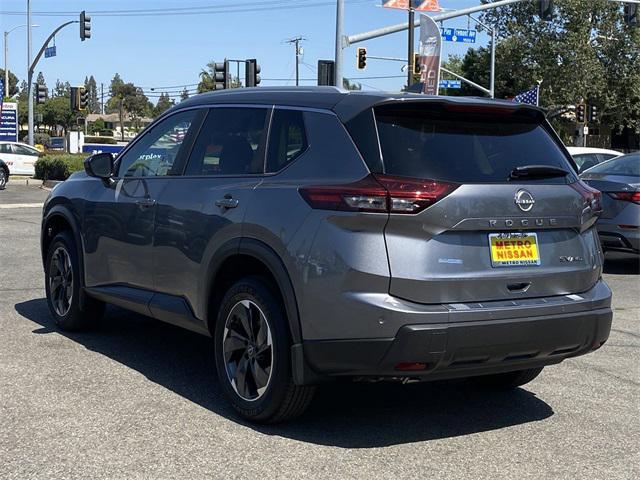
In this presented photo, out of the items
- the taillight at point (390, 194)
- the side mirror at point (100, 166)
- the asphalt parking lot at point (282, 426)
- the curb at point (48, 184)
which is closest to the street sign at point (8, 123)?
the curb at point (48, 184)

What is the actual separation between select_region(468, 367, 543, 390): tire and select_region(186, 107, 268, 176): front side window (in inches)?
81.0

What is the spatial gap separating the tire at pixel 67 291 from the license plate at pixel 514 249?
3.56 metres

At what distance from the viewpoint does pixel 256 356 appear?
4.75 m

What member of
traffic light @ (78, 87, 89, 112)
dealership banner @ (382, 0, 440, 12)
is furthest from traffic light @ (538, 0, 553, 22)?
traffic light @ (78, 87, 89, 112)

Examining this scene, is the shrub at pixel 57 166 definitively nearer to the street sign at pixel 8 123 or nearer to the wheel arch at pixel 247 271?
the street sign at pixel 8 123

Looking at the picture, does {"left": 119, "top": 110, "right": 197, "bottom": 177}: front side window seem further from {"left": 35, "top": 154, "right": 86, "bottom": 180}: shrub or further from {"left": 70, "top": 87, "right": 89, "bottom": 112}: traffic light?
{"left": 70, "top": 87, "right": 89, "bottom": 112}: traffic light

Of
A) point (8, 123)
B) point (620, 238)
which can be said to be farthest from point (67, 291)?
point (8, 123)

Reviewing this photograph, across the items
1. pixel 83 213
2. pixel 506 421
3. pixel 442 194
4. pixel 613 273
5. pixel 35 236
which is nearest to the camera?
pixel 442 194

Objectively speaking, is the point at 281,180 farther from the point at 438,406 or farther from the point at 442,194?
the point at 438,406

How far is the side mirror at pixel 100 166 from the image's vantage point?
627cm

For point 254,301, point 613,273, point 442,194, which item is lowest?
point 613,273

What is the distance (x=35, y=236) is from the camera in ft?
46.2

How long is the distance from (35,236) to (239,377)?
33.2 ft

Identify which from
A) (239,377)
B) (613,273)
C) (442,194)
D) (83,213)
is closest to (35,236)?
(83,213)
